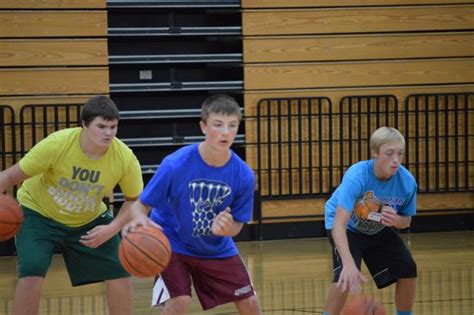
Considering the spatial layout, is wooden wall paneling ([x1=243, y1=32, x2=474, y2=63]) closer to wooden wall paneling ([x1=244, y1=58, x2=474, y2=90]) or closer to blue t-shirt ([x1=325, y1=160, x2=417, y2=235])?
wooden wall paneling ([x1=244, y1=58, x2=474, y2=90])

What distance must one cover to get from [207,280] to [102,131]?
3.14ft

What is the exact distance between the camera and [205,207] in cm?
493

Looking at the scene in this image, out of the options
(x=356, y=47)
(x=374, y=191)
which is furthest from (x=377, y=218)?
(x=356, y=47)

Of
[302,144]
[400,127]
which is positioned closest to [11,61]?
[302,144]

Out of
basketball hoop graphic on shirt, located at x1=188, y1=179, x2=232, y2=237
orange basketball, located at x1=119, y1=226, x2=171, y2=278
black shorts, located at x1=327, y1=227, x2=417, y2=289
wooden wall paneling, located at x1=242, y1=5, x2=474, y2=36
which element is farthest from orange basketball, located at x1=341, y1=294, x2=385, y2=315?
wooden wall paneling, located at x1=242, y1=5, x2=474, y2=36

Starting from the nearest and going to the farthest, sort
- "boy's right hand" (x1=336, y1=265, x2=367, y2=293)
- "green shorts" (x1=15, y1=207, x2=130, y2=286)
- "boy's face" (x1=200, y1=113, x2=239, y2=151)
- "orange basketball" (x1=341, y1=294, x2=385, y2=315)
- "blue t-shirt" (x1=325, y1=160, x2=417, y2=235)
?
"boy's face" (x1=200, y1=113, x2=239, y2=151) → "boy's right hand" (x1=336, y1=265, x2=367, y2=293) → "green shorts" (x1=15, y1=207, x2=130, y2=286) → "blue t-shirt" (x1=325, y1=160, x2=417, y2=235) → "orange basketball" (x1=341, y1=294, x2=385, y2=315)

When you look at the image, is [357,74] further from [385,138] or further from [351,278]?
[351,278]

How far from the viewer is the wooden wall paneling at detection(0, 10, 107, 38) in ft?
32.8

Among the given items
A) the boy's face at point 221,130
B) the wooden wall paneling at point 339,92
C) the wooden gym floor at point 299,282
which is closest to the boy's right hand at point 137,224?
the boy's face at point 221,130

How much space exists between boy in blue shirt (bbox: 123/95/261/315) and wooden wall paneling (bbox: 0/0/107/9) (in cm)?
549

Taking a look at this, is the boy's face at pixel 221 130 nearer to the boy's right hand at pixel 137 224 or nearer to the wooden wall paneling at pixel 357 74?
the boy's right hand at pixel 137 224

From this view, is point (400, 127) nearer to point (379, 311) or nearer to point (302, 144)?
point (302, 144)

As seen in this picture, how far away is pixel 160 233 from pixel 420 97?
6.75 meters

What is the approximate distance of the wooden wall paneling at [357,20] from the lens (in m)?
10.6
